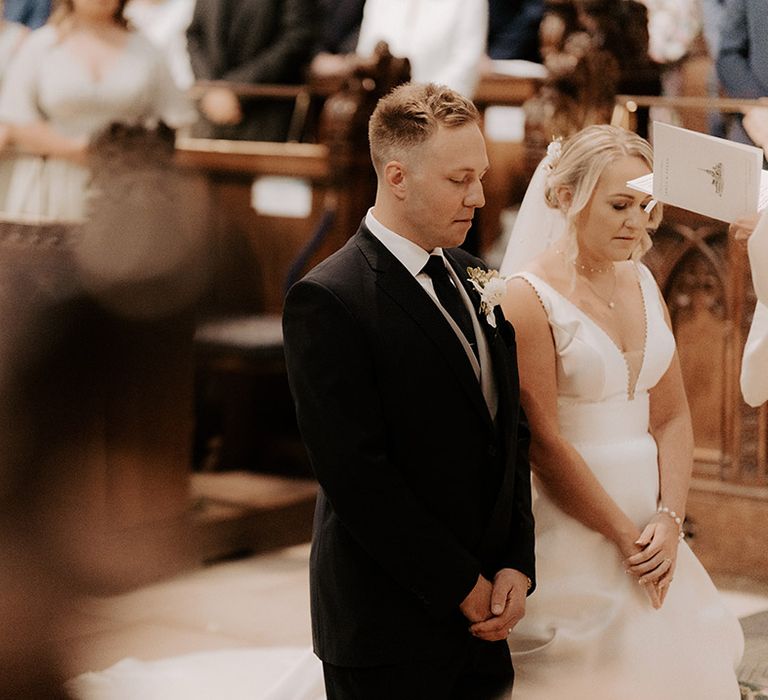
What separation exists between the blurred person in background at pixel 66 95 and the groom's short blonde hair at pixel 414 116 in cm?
321

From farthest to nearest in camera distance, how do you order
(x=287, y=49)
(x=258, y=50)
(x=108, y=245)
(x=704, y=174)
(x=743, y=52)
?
(x=258, y=50) < (x=287, y=49) < (x=108, y=245) < (x=743, y=52) < (x=704, y=174)

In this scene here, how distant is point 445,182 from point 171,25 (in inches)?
184

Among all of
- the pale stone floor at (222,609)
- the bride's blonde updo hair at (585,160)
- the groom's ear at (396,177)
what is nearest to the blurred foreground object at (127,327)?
the pale stone floor at (222,609)

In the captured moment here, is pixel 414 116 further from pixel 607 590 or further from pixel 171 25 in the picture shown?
pixel 171 25

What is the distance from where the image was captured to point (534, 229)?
3.13 metres

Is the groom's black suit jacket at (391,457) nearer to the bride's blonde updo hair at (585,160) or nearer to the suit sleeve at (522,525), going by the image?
the suit sleeve at (522,525)

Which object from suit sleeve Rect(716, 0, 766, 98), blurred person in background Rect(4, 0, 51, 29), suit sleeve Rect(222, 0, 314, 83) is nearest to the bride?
suit sleeve Rect(716, 0, 766, 98)

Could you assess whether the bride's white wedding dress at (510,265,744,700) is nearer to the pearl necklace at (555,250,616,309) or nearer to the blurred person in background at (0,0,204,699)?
the pearl necklace at (555,250,616,309)

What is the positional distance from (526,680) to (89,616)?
1377 millimetres

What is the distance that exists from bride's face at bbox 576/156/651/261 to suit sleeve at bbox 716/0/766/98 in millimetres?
2140

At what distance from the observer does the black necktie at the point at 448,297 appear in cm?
249

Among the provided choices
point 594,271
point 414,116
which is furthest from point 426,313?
point 594,271

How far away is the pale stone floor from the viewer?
4.27 m

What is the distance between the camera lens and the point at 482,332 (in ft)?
8.23
